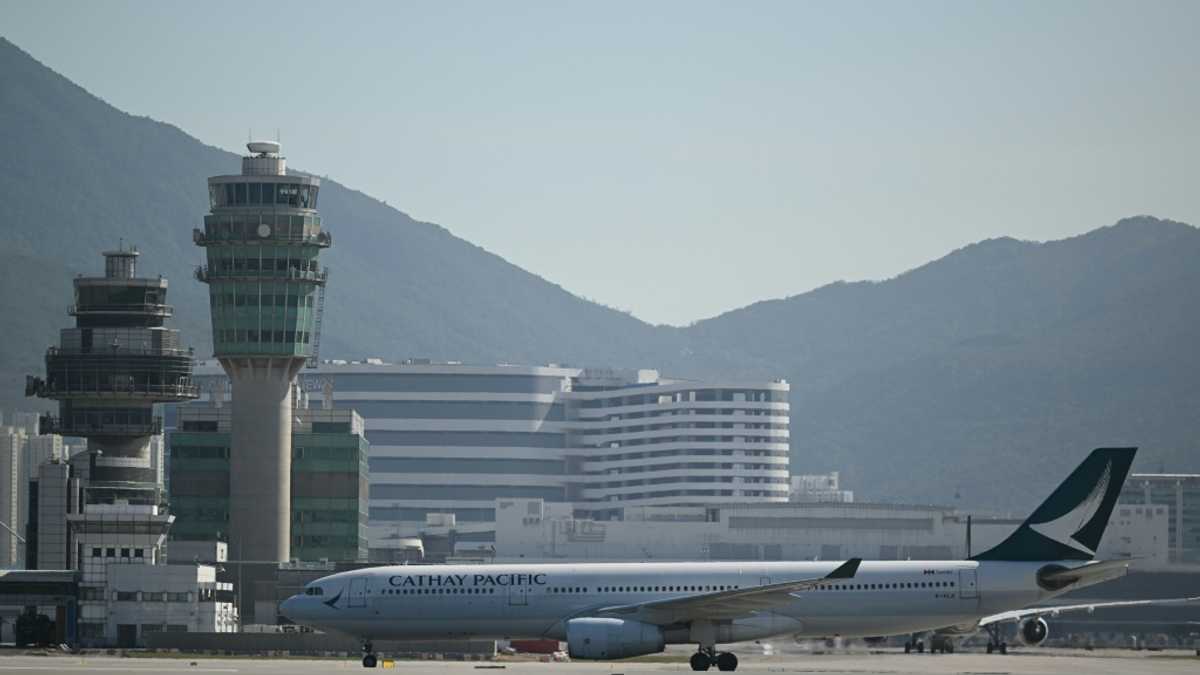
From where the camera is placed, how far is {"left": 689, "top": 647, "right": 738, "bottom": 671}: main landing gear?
76.8m

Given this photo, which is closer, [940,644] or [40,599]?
[940,644]

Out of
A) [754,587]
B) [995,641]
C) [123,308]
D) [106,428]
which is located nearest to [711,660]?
[754,587]

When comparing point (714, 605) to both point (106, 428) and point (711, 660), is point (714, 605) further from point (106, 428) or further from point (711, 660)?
point (106, 428)

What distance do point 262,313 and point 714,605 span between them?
287ft

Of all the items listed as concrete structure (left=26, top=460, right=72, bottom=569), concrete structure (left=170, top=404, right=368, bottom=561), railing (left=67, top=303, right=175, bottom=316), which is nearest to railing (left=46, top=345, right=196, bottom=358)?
railing (left=67, top=303, right=175, bottom=316)

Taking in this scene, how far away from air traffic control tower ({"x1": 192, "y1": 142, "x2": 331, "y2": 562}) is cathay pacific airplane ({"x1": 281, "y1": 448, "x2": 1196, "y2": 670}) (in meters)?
79.2

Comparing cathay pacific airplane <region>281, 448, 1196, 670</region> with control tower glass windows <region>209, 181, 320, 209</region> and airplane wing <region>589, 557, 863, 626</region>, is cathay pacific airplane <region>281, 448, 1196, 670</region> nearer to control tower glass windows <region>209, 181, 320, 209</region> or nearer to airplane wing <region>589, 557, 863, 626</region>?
airplane wing <region>589, 557, 863, 626</region>

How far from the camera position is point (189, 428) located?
17462 cm

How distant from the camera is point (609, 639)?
7656 cm

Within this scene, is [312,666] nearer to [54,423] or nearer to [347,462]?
[347,462]

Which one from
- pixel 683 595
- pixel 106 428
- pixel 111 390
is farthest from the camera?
pixel 106 428

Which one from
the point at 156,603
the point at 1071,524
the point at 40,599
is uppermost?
the point at 1071,524

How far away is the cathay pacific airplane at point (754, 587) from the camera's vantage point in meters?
78.5

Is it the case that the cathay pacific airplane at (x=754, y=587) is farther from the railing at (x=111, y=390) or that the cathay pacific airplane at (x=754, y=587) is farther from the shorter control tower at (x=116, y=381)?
the railing at (x=111, y=390)
